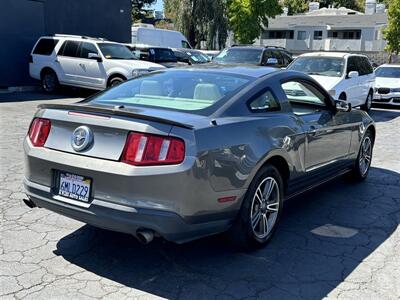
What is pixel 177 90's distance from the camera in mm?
4395

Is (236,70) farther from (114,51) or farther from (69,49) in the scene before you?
(69,49)

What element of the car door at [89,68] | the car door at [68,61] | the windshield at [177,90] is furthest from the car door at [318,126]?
the car door at [68,61]

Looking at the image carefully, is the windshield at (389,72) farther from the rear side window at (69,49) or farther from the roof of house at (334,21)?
the roof of house at (334,21)

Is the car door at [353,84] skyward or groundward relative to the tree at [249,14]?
groundward

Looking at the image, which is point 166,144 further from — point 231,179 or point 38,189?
point 38,189

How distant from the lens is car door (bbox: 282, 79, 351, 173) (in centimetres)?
488

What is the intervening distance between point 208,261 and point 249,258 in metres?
0.36

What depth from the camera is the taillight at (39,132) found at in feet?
12.8

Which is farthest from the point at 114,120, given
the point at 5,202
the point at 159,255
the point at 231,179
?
the point at 5,202

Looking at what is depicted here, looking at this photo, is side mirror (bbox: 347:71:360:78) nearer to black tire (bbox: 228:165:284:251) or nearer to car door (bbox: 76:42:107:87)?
car door (bbox: 76:42:107:87)

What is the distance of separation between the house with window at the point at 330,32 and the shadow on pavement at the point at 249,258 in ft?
147

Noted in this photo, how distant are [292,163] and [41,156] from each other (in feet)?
7.39

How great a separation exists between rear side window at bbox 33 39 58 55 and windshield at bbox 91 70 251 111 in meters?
11.6

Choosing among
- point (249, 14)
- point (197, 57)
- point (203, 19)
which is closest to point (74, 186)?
point (197, 57)
